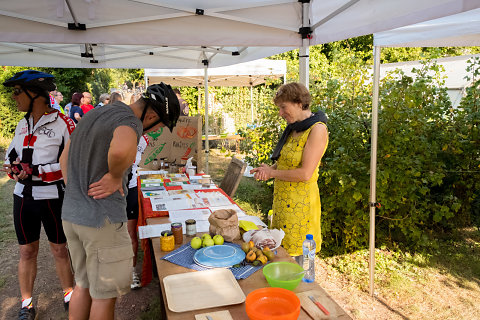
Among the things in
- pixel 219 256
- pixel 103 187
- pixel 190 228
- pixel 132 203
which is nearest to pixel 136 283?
pixel 132 203

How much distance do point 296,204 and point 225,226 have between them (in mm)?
490

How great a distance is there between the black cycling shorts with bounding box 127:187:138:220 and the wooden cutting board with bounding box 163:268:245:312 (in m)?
1.42

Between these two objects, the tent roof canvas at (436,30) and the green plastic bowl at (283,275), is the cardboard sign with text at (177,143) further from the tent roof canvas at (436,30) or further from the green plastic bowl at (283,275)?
the green plastic bowl at (283,275)

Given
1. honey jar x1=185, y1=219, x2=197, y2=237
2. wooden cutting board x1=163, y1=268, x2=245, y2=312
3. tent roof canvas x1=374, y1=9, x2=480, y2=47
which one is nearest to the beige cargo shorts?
wooden cutting board x1=163, y1=268, x2=245, y2=312

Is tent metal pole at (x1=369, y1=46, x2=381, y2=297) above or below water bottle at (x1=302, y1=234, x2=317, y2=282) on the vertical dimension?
above

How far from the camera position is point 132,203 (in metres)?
2.79

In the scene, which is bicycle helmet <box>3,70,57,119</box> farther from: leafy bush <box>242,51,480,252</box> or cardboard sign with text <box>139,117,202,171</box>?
leafy bush <box>242,51,480,252</box>

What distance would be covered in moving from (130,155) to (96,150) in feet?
0.53

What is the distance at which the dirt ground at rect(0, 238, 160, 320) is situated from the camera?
105 inches

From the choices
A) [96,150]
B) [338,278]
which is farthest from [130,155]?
[338,278]

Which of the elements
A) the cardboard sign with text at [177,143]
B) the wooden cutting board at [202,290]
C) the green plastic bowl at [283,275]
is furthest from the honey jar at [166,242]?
the cardboard sign with text at [177,143]

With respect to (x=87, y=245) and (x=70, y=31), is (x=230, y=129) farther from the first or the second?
(x=87, y=245)

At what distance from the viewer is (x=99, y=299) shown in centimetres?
157

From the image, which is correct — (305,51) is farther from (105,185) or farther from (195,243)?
(105,185)
